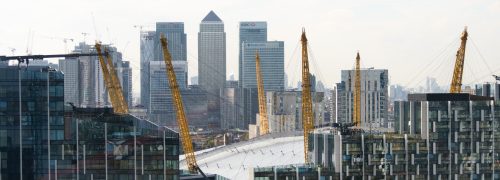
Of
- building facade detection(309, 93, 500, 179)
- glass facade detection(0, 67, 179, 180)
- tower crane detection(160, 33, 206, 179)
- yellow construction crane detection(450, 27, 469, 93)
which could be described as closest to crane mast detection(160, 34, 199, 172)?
tower crane detection(160, 33, 206, 179)

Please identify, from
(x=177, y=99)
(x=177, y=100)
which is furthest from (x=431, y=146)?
(x=177, y=99)

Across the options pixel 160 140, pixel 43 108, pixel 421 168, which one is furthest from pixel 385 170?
pixel 43 108

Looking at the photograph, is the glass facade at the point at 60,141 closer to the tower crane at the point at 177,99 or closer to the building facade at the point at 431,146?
the building facade at the point at 431,146

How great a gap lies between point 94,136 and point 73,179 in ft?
12.8

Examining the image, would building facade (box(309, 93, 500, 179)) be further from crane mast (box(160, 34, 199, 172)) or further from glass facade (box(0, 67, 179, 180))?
crane mast (box(160, 34, 199, 172))

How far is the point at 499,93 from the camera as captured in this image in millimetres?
133500

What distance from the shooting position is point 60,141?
81.8m

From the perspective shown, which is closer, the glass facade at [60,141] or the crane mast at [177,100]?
the glass facade at [60,141]

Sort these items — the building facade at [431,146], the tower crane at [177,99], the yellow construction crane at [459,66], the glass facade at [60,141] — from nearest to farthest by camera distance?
1. the glass facade at [60,141]
2. the building facade at [431,146]
3. the tower crane at [177,99]
4. the yellow construction crane at [459,66]

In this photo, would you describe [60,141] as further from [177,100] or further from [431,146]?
[177,100]

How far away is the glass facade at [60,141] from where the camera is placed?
80.8 meters

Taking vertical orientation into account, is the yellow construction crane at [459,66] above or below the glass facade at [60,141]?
above

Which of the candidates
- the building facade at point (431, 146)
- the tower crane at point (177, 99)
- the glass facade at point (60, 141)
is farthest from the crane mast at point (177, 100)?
the glass facade at point (60, 141)

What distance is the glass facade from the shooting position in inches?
3182
